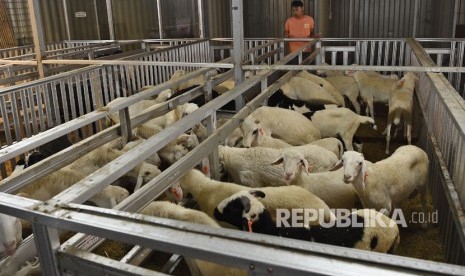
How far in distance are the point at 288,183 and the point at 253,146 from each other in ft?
2.92

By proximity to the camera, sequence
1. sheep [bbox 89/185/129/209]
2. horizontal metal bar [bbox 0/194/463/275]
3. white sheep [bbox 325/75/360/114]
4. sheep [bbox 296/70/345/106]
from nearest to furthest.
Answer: horizontal metal bar [bbox 0/194/463/275]
sheep [bbox 89/185/129/209]
sheep [bbox 296/70/345/106]
white sheep [bbox 325/75/360/114]

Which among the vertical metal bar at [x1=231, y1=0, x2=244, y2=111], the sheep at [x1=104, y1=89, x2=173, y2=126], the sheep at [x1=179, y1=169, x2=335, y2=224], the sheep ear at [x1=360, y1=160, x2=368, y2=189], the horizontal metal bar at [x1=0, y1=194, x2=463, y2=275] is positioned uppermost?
the vertical metal bar at [x1=231, y1=0, x2=244, y2=111]

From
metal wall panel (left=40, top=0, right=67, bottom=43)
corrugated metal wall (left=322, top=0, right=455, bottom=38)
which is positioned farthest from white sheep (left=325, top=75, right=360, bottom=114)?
metal wall panel (left=40, top=0, right=67, bottom=43)

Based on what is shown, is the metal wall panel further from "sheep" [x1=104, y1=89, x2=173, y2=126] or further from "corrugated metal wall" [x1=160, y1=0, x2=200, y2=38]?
"sheep" [x1=104, y1=89, x2=173, y2=126]

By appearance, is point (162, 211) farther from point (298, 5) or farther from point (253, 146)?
point (298, 5)

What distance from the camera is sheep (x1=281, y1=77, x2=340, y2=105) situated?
6.09 metres

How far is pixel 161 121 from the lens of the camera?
206 inches

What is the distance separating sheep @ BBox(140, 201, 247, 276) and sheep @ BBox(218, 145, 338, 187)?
100 centimetres

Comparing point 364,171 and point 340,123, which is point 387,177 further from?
point 340,123

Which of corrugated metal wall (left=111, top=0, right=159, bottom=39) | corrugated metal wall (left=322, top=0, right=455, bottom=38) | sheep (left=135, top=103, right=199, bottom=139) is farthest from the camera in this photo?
corrugated metal wall (left=111, top=0, right=159, bottom=39)

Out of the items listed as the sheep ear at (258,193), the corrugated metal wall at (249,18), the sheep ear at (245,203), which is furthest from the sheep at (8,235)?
the corrugated metal wall at (249,18)

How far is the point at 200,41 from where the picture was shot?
28.8ft

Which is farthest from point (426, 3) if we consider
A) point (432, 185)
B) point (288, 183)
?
point (288, 183)

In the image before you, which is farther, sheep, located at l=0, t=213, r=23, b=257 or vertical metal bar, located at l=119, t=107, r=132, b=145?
vertical metal bar, located at l=119, t=107, r=132, b=145
